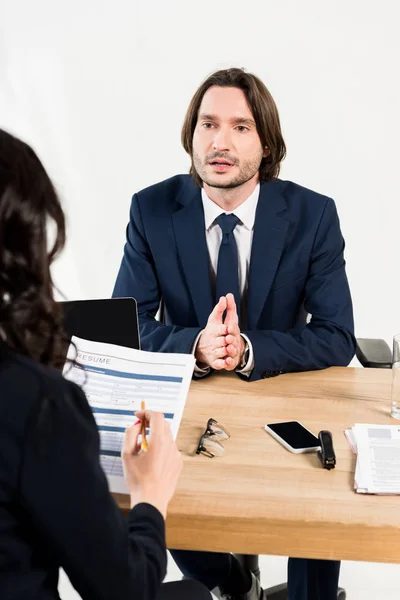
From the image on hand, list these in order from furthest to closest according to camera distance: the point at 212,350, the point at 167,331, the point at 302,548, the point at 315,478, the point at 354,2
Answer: the point at 354,2 → the point at 167,331 → the point at 212,350 → the point at 315,478 → the point at 302,548

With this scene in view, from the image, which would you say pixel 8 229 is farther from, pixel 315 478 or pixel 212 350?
pixel 212 350

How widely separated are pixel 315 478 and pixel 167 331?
0.75 meters

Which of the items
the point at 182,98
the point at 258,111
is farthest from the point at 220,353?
the point at 182,98

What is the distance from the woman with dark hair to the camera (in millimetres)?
942

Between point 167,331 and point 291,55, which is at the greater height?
point 291,55

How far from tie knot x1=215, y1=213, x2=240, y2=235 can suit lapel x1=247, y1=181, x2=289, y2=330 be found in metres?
0.07

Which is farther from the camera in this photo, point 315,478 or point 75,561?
point 315,478

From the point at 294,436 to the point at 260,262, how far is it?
2.59 feet

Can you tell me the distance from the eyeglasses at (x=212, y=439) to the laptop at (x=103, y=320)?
31 cm

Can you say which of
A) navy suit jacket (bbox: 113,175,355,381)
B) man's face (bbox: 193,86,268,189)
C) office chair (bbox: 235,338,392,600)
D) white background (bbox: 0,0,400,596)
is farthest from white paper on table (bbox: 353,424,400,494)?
white background (bbox: 0,0,400,596)

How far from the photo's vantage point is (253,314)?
2326 mm

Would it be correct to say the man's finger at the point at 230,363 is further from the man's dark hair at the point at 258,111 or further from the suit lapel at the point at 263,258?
the man's dark hair at the point at 258,111

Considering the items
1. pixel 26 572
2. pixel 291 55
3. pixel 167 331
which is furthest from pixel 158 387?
pixel 291 55

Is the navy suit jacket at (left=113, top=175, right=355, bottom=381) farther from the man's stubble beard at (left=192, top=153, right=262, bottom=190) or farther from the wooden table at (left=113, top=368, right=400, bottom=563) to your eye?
the wooden table at (left=113, top=368, right=400, bottom=563)
